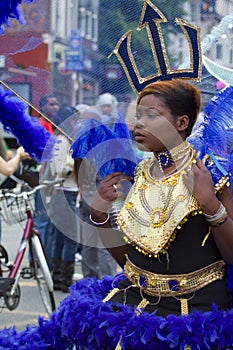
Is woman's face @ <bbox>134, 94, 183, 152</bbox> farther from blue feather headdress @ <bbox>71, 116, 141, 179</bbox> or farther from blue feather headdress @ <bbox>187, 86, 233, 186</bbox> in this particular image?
blue feather headdress @ <bbox>71, 116, 141, 179</bbox>

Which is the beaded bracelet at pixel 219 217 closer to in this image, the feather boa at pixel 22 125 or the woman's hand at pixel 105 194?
the woman's hand at pixel 105 194

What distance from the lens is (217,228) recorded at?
3.00 meters

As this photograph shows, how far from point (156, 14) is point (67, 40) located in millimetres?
540

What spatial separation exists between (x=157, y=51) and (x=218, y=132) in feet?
1.49

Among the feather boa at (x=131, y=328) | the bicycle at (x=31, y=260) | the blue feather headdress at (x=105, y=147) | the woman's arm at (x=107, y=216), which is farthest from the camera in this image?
the bicycle at (x=31, y=260)

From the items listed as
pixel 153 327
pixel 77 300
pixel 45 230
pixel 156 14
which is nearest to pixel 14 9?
pixel 156 14

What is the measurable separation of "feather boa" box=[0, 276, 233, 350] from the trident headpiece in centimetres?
96

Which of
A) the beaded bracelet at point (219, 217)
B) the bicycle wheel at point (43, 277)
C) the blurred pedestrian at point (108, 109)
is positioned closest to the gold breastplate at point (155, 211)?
the beaded bracelet at point (219, 217)

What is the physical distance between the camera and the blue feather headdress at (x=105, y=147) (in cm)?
341

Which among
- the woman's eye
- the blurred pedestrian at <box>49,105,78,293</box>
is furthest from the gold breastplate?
the blurred pedestrian at <box>49,105,78,293</box>

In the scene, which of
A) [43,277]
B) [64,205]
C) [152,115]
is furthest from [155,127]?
[43,277]

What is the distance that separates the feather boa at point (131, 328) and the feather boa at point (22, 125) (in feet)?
3.69

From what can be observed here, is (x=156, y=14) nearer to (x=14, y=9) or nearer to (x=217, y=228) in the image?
(x=14, y=9)

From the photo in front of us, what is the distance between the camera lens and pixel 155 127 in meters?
3.15
